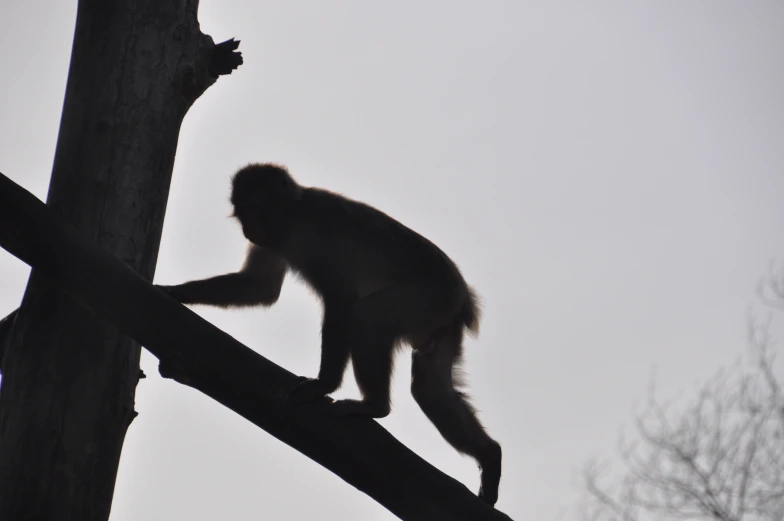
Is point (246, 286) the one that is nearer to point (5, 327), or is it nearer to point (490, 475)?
point (5, 327)

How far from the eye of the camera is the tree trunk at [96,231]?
144 inches

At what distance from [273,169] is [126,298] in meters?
2.57

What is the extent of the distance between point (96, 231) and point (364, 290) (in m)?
2.07

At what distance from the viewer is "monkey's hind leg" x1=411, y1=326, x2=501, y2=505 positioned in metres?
5.06

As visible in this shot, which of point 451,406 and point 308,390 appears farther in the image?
point 451,406

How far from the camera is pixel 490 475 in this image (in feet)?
16.5

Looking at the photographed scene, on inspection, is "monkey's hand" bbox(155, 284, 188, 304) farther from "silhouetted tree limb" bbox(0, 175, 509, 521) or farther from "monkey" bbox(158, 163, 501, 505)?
"silhouetted tree limb" bbox(0, 175, 509, 521)

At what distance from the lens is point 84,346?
3871mm

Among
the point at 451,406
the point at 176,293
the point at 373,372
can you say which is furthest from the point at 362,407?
the point at 176,293

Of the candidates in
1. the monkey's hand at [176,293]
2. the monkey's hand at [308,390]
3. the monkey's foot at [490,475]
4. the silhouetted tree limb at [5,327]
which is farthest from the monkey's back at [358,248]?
the silhouetted tree limb at [5,327]

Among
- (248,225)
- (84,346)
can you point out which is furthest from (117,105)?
(248,225)

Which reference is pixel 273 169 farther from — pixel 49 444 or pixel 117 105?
pixel 49 444

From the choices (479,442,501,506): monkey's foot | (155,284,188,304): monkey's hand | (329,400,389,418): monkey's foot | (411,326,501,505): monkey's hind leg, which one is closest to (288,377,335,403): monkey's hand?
(329,400,389,418): monkey's foot

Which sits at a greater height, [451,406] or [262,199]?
[262,199]
